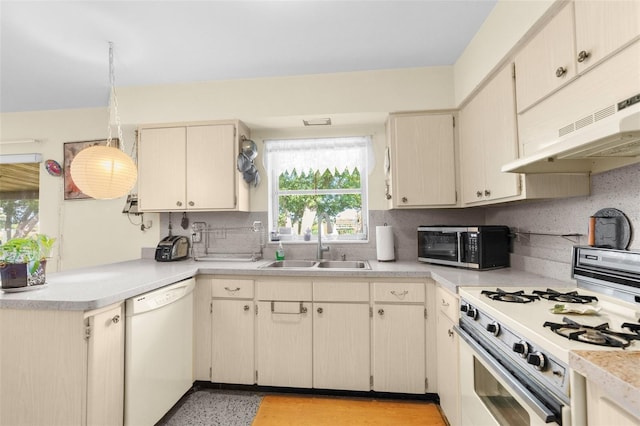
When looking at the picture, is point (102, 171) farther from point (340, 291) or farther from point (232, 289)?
point (340, 291)

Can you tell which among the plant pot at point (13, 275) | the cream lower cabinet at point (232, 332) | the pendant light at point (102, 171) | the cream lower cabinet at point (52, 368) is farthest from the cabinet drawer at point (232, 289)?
the plant pot at point (13, 275)

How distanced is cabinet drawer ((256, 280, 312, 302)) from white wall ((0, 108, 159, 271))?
1509 millimetres

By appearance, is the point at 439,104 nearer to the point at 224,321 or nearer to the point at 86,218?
the point at 224,321

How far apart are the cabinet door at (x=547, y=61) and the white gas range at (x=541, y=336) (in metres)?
0.79

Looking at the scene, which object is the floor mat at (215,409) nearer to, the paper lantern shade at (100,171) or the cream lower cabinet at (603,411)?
the paper lantern shade at (100,171)

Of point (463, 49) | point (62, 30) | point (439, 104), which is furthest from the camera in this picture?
point (439, 104)

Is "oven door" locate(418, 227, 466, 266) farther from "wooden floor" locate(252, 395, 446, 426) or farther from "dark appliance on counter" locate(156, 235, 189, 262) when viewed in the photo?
"dark appliance on counter" locate(156, 235, 189, 262)

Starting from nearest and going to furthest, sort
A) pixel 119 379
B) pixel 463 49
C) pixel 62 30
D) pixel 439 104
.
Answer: pixel 119 379 → pixel 62 30 → pixel 463 49 → pixel 439 104

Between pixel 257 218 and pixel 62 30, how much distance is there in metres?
1.91

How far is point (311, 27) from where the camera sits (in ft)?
6.24

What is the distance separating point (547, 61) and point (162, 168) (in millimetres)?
2816

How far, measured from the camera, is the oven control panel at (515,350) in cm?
81

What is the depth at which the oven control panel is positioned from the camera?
0.81m

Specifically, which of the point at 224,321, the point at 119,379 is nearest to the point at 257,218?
the point at 224,321
